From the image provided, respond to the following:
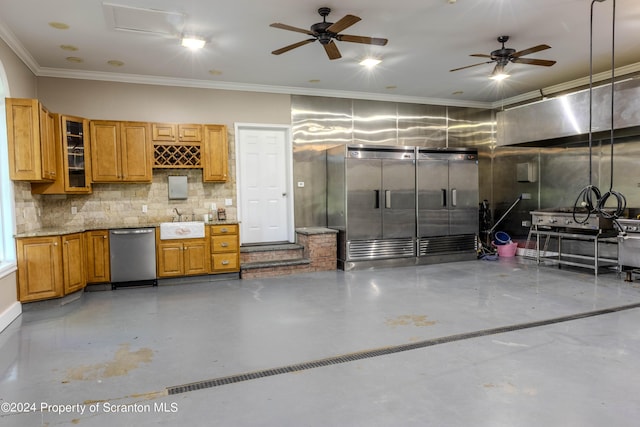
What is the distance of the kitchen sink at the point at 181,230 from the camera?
593 cm

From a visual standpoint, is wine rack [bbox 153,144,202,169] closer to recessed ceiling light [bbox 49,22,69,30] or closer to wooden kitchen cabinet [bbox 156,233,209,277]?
wooden kitchen cabinet [bbox 156,233,209,277]

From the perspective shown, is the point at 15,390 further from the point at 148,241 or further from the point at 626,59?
the point at 626,59

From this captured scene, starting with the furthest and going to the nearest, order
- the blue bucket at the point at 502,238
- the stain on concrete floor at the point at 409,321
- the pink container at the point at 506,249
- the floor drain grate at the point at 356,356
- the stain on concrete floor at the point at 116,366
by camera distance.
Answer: the blue bucket at the point at 502,238
the pink container at the point at 506,249
the stain on concrete floor at the point at 409,321
the stain on concrete floor at the point at 116,366
the floor drain grate at the point at 356,356

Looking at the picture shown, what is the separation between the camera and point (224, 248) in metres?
6.23

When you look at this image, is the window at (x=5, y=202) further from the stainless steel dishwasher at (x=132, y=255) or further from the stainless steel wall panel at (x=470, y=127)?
the stainless steel wall panel at (x=470, y=127)

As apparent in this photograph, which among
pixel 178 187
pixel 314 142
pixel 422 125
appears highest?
pixel 422 125

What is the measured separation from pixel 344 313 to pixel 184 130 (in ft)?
13.0

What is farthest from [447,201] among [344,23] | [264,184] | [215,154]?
[344,23]

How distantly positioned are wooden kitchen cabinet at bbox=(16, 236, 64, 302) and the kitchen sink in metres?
1.37

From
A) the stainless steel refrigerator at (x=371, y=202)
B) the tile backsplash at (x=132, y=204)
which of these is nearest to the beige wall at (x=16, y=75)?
the tile backsplash at (x=132, y=204)

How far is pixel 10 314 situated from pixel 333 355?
3636 mm

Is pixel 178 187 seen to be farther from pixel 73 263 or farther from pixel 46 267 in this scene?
pixel 46 267

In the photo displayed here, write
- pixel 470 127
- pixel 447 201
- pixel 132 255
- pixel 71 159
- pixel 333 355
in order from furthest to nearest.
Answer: pixel 470 127 → pixel 447 201 → pixel 132 255 → pixel 71 159 → pixel 333 355

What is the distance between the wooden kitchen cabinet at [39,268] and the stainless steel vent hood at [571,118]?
7.37 meters
